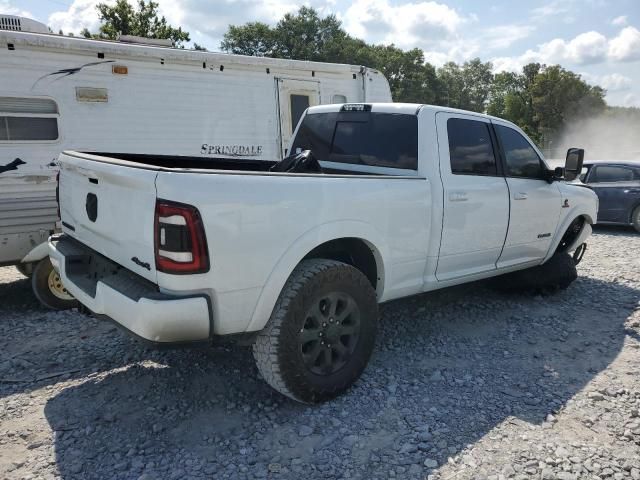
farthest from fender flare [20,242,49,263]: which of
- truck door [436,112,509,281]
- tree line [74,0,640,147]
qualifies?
tree line [74,0,640,147]

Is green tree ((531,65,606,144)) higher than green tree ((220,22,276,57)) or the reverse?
the reverse

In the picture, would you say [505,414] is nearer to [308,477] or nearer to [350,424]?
[350,424]

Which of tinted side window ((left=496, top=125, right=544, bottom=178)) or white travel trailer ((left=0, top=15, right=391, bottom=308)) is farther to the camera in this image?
white travel trailer ((left=0, top=15, right=391, bottom=308))

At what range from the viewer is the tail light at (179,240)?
8.09 ft

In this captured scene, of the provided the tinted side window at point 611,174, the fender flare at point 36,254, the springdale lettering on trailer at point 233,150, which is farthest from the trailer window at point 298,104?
the tinted side window at point 611,174

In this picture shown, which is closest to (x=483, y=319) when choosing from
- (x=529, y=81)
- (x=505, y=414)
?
(x=505, y=414)

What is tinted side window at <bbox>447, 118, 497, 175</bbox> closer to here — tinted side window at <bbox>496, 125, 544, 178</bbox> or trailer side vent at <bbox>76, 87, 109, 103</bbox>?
tinted side window at <bbox>496, 125, 544, 178</bbox>

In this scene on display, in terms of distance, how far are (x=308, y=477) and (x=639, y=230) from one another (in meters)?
9.56

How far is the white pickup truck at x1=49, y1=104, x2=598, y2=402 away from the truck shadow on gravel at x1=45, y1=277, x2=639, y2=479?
0.33 meters

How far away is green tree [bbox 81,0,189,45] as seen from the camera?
73.4ft

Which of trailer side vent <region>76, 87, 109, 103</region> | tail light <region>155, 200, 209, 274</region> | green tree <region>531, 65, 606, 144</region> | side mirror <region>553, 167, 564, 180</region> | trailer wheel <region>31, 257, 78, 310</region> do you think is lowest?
trailer wheel <region>31, 257, 78, 310</region>

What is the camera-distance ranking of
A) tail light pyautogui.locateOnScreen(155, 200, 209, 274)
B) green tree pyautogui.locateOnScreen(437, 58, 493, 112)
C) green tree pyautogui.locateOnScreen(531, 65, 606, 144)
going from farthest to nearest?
green tree pyautogui.locateOnScreen(437, 58, 493, 112), green tree pyautogui.locateOnScreen(531, 65, 606, 144), tail light pyautogui.locateOnScreen(155, 200, 209, 274)

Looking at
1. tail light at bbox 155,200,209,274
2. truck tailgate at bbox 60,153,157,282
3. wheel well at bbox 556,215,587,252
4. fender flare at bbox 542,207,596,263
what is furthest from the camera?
wheel well at bbox 556,215,587,252

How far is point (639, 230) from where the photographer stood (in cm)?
971
